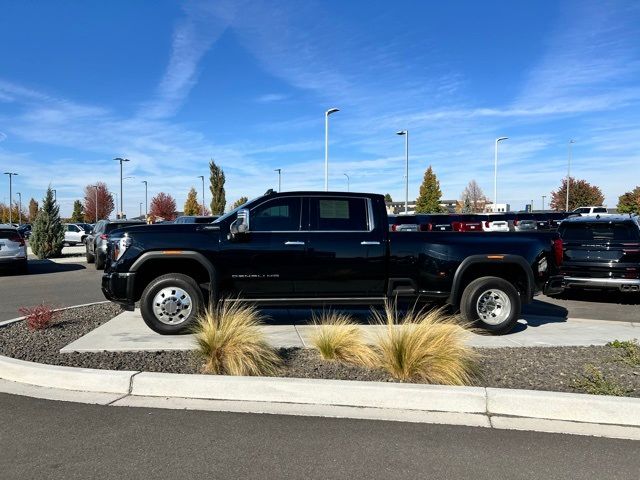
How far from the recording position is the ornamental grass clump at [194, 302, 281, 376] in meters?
5.35

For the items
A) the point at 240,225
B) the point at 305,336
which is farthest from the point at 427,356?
the point at 240,225

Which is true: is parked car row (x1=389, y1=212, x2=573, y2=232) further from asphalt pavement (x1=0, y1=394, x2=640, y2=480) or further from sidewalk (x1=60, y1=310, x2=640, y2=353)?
asphalt pavement (x1=0, y1=394, x2=640, y2=480)

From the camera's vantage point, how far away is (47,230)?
22969 mm

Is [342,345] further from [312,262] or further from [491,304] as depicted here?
[491,304]

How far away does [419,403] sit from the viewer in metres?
4.75

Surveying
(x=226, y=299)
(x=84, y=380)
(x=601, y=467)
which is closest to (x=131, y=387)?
(x=84, y=380)

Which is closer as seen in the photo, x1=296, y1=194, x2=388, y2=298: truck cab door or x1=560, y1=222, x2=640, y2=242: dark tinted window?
x1=296, y1=194, x2=388, y2=298: truck cab door

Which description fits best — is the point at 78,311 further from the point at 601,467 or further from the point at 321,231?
the point at 601,467

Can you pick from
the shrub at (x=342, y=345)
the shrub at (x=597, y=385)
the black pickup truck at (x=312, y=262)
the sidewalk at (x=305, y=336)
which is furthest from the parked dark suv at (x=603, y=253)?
the shrub at (x=342, y=345)

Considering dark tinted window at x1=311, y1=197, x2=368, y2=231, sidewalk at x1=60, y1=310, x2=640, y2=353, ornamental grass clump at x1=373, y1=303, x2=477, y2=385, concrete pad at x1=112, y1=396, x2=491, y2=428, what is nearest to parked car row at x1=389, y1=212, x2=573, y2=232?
sidewalk at x1=60, y1=310, x2=640, y2=353

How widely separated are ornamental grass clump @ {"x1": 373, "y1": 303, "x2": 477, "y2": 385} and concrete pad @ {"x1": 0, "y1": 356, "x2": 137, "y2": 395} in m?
2.53

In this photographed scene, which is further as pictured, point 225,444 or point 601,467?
point 225,444

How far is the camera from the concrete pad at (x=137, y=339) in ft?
20.9

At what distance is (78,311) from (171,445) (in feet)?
19.1
